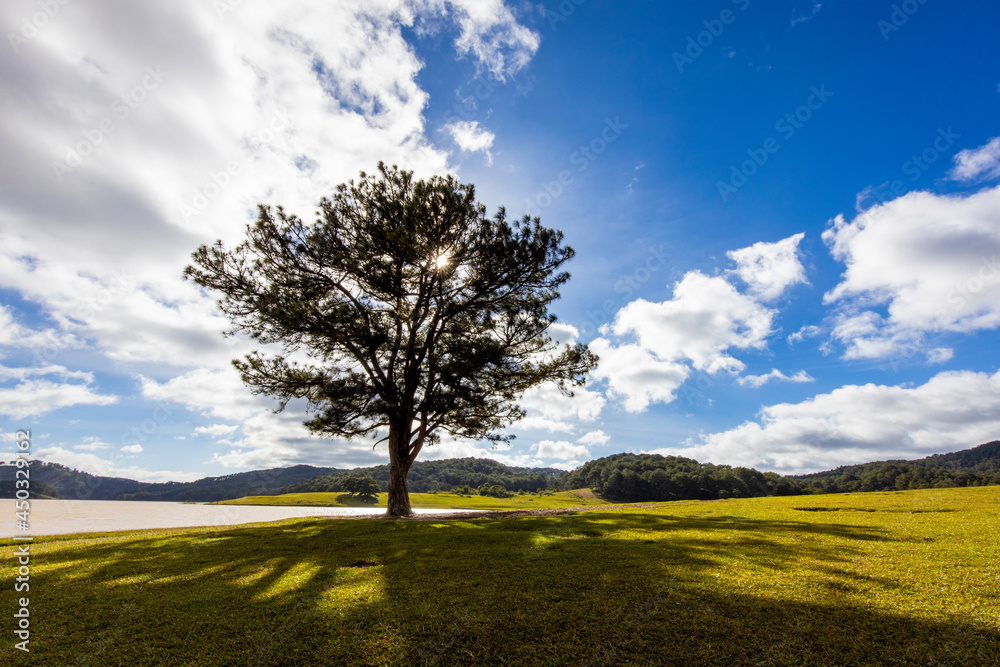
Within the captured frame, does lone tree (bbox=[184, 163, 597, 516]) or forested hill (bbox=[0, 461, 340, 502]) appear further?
forested hill (bbox=[0, 461, 340, 502])

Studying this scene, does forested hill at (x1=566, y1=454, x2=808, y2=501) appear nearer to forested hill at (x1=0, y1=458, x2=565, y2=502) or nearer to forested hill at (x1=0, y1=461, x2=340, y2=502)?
forested hill at (x1=0, y1=458, x2=565, y2=502)

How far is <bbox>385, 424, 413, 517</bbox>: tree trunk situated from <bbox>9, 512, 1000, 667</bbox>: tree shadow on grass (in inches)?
517

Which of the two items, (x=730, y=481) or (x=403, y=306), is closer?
(x=403, y=306)

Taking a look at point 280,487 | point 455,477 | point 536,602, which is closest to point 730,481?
point 455,477

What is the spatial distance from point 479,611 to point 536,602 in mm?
899

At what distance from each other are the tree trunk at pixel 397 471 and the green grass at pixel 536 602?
12.4 metres

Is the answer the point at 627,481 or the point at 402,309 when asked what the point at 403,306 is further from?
the point at 627,481

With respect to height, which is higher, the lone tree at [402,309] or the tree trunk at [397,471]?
the lone tree at [402,309]

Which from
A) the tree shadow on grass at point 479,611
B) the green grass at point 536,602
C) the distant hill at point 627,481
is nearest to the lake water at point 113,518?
the tree shadow on grass at point 479,611

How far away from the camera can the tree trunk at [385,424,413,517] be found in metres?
23.5

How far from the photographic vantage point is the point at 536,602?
20.5 ft

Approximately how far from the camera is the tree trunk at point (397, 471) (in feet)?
77.1

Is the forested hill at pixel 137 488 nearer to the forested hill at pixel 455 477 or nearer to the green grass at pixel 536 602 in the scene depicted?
the forested hill at pixel 455 477

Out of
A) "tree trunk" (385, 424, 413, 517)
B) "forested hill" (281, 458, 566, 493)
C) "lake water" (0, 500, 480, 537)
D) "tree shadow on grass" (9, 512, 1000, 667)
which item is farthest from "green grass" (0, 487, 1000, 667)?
"forested hill" (281, 458, 566, 493)
